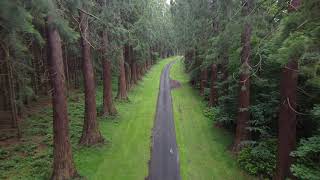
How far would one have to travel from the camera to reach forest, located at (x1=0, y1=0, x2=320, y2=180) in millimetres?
9508

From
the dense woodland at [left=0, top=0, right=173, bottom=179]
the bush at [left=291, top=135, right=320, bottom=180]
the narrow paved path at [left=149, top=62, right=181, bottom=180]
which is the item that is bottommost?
the narrow paved path at [left=149, top=62, right=181, bottom=180]

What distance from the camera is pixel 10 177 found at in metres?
13.1

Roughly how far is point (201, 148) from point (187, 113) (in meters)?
8.38

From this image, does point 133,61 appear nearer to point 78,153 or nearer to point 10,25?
point 78,153

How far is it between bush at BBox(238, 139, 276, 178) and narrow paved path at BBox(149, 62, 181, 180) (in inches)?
120

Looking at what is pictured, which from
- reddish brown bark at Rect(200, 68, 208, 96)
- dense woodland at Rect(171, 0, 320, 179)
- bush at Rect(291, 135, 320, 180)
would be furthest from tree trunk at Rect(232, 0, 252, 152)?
reddish brown bark at Rect(200, 68, 208, 96)

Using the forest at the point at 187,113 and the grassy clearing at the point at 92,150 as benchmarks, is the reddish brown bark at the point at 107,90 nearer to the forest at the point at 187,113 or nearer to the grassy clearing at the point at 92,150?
the forest at the point at 187,113

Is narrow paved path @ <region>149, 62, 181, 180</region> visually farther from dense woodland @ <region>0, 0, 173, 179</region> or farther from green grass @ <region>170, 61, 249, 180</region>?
dense woodland @ <region>0, 0, 173, 179</region>

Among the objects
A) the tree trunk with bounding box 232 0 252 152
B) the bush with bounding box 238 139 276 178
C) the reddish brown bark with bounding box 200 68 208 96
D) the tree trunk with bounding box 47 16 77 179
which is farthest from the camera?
the reddish brown bark with bounding box 200 68 208 96

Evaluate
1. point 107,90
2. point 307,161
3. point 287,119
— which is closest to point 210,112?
point 107,90

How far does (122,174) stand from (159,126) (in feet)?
27.2

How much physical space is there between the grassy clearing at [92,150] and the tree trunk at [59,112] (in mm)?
1062

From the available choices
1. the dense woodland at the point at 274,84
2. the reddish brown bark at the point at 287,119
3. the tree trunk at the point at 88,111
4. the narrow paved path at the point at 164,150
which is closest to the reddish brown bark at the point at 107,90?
the narrow paved path at the point at 164,150

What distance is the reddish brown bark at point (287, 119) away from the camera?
9781 mm
